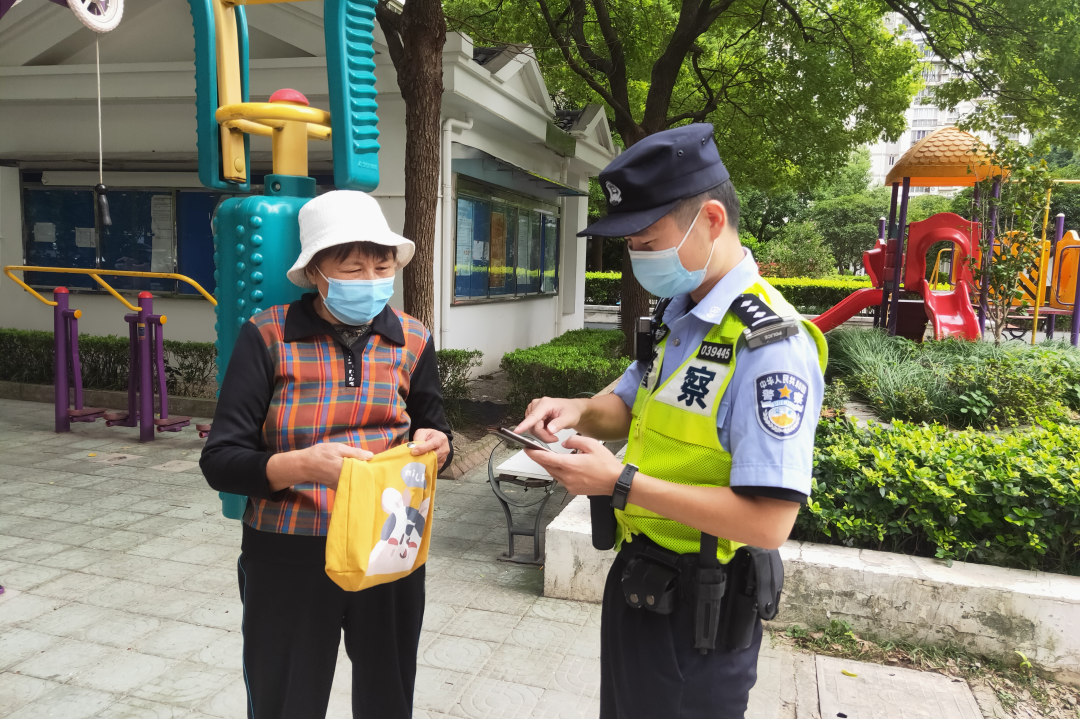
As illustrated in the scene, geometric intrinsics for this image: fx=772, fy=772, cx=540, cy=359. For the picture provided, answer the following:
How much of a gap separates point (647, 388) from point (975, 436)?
3686mm

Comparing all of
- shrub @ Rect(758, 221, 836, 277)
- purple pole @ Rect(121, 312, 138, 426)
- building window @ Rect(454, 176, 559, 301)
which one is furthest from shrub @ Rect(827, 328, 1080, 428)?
shrub @ Rect(758, 221, 836, 277)

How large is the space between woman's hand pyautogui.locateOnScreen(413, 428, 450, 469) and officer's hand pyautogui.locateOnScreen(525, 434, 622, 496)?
18.8 inches

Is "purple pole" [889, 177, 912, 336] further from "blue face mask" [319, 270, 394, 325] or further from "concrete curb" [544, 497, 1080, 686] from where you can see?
"blue face mask" [319, 270, 394, 325]

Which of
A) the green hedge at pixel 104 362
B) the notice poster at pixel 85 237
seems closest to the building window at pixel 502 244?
the green hedge at pixel 104 362

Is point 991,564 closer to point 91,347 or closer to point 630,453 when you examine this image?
point 630,453

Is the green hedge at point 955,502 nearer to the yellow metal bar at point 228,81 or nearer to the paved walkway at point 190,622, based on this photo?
the paved walkway at point 190,622

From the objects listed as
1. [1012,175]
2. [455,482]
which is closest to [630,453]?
[455,482]

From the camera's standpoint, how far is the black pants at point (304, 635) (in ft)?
6.64

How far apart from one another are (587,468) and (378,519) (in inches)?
24.0

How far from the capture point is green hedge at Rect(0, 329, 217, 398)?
28.6 ft

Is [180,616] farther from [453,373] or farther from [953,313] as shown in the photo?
[953,313]

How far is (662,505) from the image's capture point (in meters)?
1.51

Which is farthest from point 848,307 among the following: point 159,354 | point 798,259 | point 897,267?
point 798,259

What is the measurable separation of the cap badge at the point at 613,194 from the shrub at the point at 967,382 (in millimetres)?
5493
